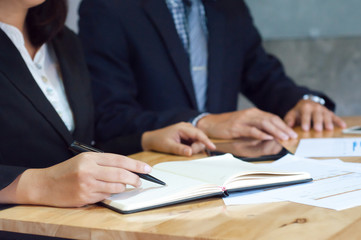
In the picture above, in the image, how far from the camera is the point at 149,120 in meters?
1.68

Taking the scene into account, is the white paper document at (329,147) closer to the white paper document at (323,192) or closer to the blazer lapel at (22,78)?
the white paper document at (323,192)

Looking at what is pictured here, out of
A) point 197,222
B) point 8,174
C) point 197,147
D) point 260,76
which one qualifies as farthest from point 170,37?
point 197,222

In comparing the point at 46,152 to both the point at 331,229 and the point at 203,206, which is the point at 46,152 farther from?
the point at 331,229

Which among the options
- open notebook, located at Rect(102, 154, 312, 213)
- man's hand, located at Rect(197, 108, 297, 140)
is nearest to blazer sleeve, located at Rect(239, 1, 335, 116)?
Result: man's hand, located at Rect(197, 108, 297, 140)

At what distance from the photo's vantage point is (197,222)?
0.73 m

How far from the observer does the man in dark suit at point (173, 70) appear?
1715mm

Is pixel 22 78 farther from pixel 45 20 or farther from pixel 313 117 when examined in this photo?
pixel 313 117

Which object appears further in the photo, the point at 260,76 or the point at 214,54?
the point at 260,76

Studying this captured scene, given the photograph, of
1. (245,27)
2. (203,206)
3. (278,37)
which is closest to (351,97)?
(278,37)

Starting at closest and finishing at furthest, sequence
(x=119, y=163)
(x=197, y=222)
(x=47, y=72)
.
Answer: (x=197, y=222)
(x=119, y=163)
(x=47, y=72)

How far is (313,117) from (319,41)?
1.64 m

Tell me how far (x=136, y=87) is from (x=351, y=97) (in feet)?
5.84

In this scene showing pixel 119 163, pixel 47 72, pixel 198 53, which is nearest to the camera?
pixel 119 163

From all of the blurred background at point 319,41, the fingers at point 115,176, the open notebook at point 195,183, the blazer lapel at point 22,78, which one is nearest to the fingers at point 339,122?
the open notebook at point 195,183
